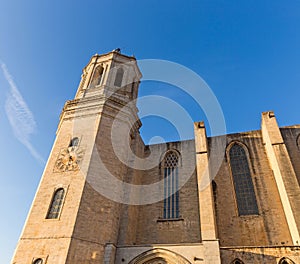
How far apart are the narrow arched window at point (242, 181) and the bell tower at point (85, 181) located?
6.30 meters

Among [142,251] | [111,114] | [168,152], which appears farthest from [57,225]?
[168,152]

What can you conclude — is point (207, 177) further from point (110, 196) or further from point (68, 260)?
point (68, 260)

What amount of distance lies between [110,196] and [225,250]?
5523mm

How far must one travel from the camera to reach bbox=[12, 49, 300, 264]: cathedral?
9.73 m

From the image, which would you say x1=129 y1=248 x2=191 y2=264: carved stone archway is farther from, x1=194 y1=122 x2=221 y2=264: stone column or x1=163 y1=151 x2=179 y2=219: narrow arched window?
x1=163 y1=151 x2=179 y2=219: narrow arched window

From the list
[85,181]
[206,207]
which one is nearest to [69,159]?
[85,181]

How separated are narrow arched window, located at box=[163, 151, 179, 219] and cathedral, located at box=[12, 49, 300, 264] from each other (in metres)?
0.06

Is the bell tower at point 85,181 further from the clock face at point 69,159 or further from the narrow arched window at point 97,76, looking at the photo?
the narrow arched window at point 97,76

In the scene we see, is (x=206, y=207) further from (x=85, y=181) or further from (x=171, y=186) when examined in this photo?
(x=85, y=181)

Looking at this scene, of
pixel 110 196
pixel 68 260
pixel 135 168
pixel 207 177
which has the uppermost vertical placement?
pixel 135 168

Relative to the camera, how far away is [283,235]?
36.6 feet

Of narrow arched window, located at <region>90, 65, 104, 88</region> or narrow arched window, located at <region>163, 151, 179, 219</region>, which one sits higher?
narrow arched window, located at <region>90, 65, 104, 88</region>

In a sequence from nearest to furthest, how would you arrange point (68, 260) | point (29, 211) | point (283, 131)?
point (68, 260) → point (29, 211) → point (283, 131)

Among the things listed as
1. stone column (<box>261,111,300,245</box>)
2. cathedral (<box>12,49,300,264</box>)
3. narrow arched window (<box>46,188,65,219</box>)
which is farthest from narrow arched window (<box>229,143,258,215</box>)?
narrow arched window (<box>46,188,65,219</box>)
